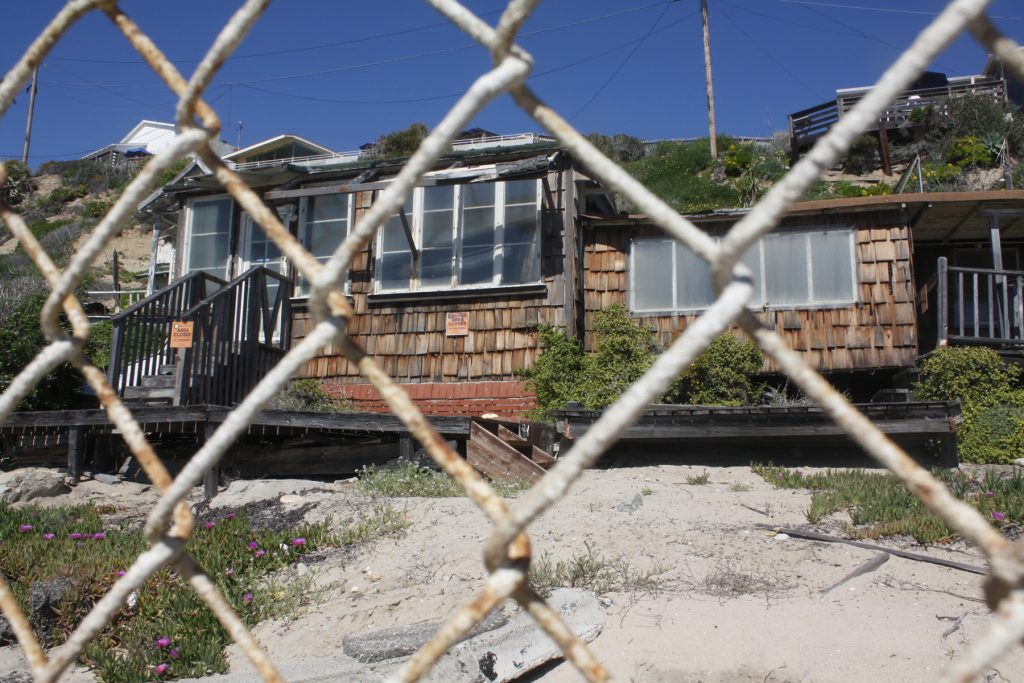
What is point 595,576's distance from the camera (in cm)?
457

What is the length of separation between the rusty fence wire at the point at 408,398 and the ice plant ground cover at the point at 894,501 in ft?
15.7

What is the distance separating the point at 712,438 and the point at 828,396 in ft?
25.5

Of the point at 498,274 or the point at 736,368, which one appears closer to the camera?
the point at 736,368

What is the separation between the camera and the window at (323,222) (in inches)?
479

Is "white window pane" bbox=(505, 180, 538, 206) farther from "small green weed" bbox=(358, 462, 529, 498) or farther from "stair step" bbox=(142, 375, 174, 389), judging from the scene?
"stair step" bbox=(142, 375, 174, 389)

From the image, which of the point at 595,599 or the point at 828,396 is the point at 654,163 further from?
the point at 828,396

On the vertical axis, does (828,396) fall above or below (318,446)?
above

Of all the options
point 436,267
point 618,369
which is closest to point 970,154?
point 618,369

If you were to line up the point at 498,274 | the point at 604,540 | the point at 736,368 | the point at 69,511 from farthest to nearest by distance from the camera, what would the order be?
the point at 498,274 → the point at 736,368 → the point at 69,511 → the point at 604,540

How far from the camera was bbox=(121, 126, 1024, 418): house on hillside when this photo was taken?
11.0m

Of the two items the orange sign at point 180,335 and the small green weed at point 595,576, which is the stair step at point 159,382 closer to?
the orange sign at point 180,335

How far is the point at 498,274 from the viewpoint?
11.3m

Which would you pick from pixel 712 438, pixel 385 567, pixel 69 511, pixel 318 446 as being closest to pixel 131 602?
pixel 385 567

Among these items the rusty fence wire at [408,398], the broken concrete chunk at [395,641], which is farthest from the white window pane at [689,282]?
the rusty fence wire at [408,398]
